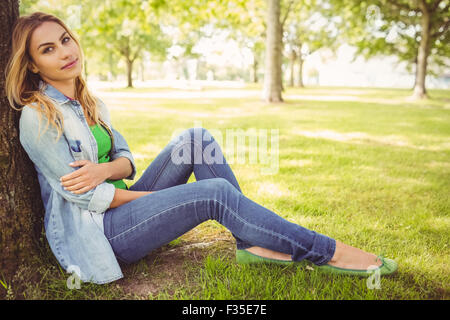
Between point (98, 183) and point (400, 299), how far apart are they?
6.13 ft

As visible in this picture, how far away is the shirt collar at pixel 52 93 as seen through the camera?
6.30ft

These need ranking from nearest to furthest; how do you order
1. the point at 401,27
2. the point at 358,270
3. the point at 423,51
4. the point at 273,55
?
the point at 358,270 → the point at 273,55 → the point at 423,51 → the point at 401,27

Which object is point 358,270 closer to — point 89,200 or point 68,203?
point 89,200

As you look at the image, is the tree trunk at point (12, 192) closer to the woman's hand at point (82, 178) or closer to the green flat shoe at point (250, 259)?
the woman's hand at point (82, 178)

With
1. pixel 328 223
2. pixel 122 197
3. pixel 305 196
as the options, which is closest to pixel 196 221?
pixel 122 197

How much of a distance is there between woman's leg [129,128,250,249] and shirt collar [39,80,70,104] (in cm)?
79

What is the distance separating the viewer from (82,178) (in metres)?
1.81

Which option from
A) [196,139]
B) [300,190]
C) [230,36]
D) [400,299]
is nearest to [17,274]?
[196,139]

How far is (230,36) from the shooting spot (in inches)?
1232

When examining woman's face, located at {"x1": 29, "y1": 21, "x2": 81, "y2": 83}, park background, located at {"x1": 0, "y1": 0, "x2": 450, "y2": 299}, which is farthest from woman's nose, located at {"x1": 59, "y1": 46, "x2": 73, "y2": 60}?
park background, located at {"x1": 0, "y1": 0, "x2": 450, "y2": 299}

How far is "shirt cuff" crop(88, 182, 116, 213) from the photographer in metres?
1.84

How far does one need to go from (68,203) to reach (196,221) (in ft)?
2.42

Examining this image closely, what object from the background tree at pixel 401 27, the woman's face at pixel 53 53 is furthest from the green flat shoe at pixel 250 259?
the background tree at pixel 401 27

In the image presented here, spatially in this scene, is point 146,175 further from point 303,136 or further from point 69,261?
point 303,136
